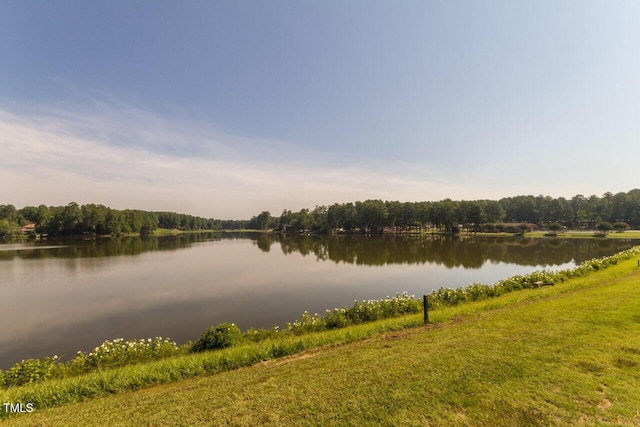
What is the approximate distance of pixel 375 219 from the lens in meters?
105

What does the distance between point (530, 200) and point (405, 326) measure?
135514 mm

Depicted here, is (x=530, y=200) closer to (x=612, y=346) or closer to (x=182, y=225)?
(x=612, y=346)

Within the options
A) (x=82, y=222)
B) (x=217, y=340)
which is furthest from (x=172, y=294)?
(x=82, y=222)

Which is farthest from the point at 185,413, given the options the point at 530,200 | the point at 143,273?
the point at 530,200

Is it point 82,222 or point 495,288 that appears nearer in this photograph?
point 495,288

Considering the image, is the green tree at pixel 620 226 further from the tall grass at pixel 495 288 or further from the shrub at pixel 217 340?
the shrub at pixel 217 340

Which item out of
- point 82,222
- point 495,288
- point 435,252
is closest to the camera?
point 495,288

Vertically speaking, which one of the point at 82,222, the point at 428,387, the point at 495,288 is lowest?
the point at 495,288

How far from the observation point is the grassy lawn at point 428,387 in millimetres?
4273

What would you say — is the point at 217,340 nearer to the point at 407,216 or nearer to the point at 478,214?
the point at 478,214

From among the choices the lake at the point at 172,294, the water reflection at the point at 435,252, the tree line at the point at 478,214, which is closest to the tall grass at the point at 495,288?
the lake at the point at 172,294

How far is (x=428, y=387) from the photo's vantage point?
195 inches

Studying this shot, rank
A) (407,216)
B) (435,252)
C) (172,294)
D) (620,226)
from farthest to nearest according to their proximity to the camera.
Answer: (407,216) → (620,226) → (435,252) → (172,294)

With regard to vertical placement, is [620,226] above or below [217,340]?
above
